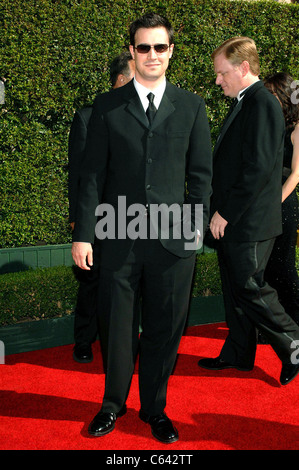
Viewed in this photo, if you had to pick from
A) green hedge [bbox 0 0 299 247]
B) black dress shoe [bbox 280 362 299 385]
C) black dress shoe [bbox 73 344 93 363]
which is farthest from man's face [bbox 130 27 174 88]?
green hedge [bbox 0 0 299 247]

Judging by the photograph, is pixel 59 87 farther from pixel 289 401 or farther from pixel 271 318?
pixel 289 401

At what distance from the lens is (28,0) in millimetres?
5750

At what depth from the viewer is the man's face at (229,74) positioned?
13.6 ft

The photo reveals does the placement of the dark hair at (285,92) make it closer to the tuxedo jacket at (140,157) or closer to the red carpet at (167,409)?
the tuxedo jacket at (140,157)

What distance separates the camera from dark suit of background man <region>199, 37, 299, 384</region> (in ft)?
13.0

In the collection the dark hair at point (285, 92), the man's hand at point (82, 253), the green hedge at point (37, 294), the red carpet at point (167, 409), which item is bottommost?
the red carpet at point (167, 409)

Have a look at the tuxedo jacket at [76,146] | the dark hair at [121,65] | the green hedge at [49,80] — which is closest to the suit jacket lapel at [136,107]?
the tuxedo jacket at [76,146]

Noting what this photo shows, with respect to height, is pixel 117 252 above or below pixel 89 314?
above

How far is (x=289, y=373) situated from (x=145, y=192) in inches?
80.8

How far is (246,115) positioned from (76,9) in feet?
9.73

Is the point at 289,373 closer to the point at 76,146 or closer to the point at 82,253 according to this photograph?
the point at 82,253

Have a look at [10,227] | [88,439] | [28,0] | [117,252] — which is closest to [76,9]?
[28,0]

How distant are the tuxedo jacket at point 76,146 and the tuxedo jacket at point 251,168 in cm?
107

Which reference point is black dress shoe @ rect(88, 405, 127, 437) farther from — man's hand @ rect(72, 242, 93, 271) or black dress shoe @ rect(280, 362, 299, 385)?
black dress shoe @ rect(280, 362, 299, 385)
